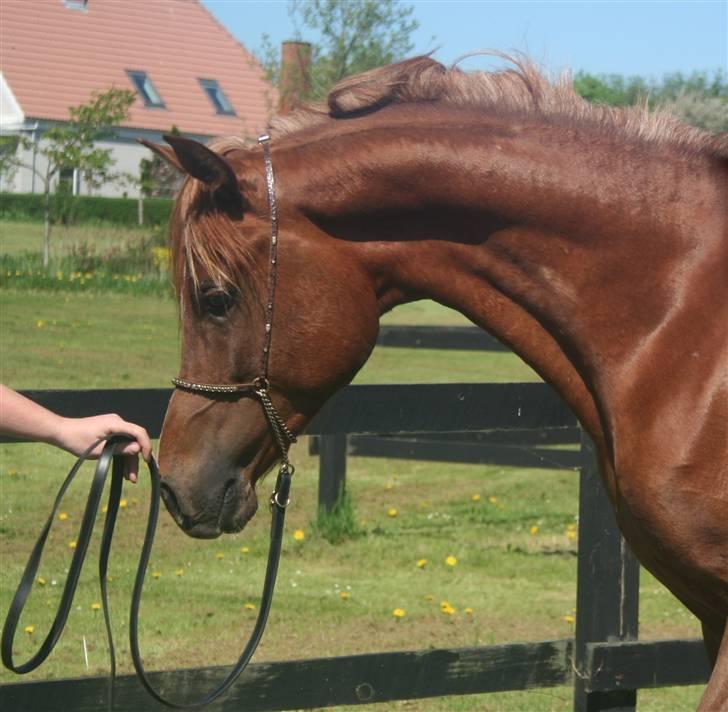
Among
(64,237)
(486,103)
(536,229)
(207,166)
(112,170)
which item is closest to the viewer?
(207,166)

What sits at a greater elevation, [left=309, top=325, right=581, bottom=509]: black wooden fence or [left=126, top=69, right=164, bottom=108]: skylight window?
[left=126, top=69, right=164, bottom=108]: skylight window

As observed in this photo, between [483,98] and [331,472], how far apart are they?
4.94m

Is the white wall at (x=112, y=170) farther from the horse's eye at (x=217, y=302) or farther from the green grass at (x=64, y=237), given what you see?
the horse's eye at (x=217, y=302)

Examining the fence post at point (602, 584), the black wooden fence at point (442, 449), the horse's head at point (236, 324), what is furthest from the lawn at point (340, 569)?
the horse's head at point (236, 324)

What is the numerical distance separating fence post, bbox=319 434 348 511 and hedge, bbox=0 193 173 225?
3.41 m

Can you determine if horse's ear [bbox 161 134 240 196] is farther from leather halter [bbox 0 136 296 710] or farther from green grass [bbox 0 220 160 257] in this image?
green grass [bbox 0 220 160 257]

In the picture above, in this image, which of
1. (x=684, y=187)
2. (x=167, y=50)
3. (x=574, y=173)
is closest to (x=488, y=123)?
(x=574, y=173)

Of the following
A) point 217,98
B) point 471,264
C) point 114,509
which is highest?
point 471,264

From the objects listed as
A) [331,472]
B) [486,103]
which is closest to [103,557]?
[486,103]

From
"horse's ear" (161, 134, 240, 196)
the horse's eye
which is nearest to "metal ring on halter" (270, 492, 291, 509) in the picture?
the horse's eye

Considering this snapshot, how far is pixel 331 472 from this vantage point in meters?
7.84

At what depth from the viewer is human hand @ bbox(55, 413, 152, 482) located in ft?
8.84

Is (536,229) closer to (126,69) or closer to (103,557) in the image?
(103,557)

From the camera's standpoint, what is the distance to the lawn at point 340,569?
19.0 feet
